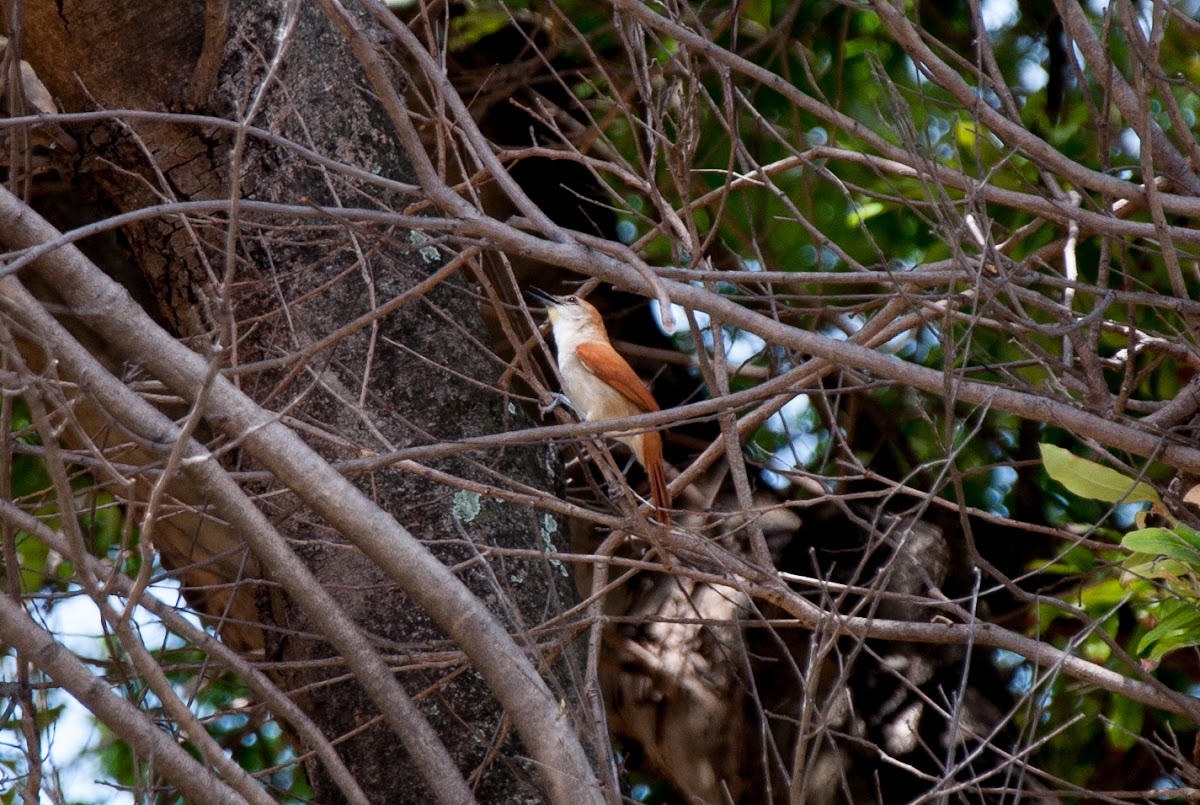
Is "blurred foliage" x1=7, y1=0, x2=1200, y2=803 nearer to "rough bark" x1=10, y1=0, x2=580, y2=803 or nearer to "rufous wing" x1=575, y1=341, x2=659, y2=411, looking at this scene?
"rufous wing" x1=575, y1=341, x2=659, y2=411

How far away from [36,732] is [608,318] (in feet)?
15.6

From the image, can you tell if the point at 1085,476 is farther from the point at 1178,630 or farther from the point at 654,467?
the point at 654,467

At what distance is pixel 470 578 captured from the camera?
12.7 feet

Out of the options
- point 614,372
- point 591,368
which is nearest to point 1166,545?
point 614,372

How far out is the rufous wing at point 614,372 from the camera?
5.83 meters

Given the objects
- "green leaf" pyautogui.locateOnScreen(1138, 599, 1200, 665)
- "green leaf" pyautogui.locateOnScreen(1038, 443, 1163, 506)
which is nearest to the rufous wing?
"green leaf" pyautogui.locateOnScreen(1038, 443, 1163, 506)

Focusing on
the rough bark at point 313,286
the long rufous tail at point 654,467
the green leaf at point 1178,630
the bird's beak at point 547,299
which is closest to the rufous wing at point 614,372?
the bird's beak at point 547,299

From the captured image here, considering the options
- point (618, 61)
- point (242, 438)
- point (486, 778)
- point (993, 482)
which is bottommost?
point (993, 482)

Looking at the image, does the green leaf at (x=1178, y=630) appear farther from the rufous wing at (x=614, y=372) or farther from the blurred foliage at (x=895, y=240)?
the rufous wing at (x=614, y=372)

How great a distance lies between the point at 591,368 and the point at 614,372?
0.13m

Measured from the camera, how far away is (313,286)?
13.5ft

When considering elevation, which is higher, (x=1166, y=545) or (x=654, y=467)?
(x=654, y=467)

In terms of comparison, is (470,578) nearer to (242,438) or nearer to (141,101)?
(242,438)

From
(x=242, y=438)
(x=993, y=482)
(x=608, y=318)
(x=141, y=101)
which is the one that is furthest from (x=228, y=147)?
(x=993, y=482)
